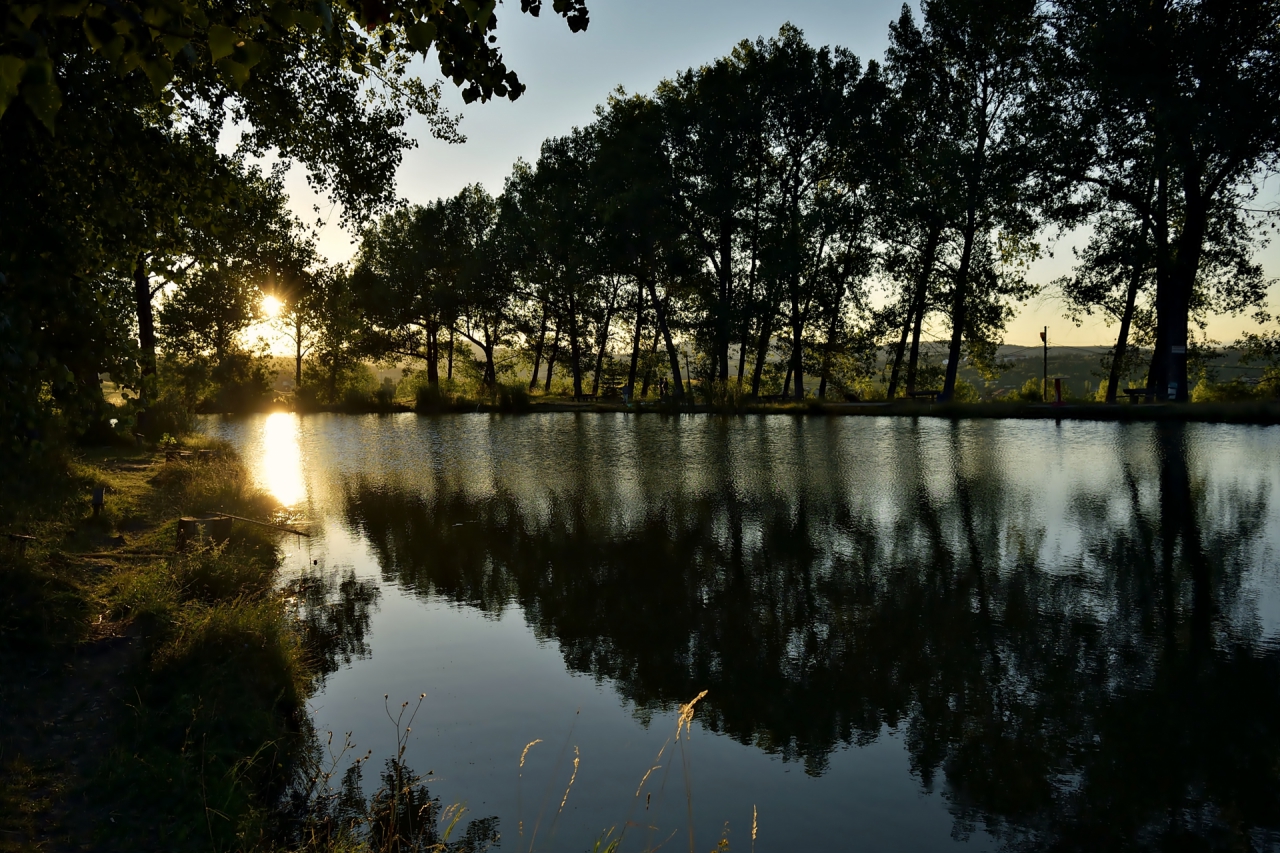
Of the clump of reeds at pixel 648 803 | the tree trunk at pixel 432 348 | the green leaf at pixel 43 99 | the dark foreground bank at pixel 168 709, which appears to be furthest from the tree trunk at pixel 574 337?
the green leaf at pixel 43 99

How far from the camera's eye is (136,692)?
5105 millimetres

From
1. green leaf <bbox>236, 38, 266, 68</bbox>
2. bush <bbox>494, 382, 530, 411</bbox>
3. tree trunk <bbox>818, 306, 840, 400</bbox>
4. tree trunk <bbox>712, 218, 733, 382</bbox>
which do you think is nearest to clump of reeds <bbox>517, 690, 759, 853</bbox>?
green leaf <bbox>236, 38, 266, 68</bbox>

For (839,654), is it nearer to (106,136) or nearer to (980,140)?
(106,136)

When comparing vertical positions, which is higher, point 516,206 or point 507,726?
point 516,206

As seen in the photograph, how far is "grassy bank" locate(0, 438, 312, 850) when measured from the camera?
4164 mm

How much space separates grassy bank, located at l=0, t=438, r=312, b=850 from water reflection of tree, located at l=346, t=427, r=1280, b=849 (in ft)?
8.34

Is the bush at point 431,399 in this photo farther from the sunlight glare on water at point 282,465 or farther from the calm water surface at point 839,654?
the calm water surface at point 839,654

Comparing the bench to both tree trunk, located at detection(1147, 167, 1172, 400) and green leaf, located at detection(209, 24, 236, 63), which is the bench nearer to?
green leaf, located at detection(209, 24, 236, 63)

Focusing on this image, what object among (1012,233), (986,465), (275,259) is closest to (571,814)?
(986,465)

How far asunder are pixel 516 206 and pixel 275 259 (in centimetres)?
3468

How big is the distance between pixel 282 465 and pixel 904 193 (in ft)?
86.9

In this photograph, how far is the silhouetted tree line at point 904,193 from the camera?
25469mm

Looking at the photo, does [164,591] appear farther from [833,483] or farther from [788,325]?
[788,325]

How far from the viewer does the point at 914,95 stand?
3391 cm
